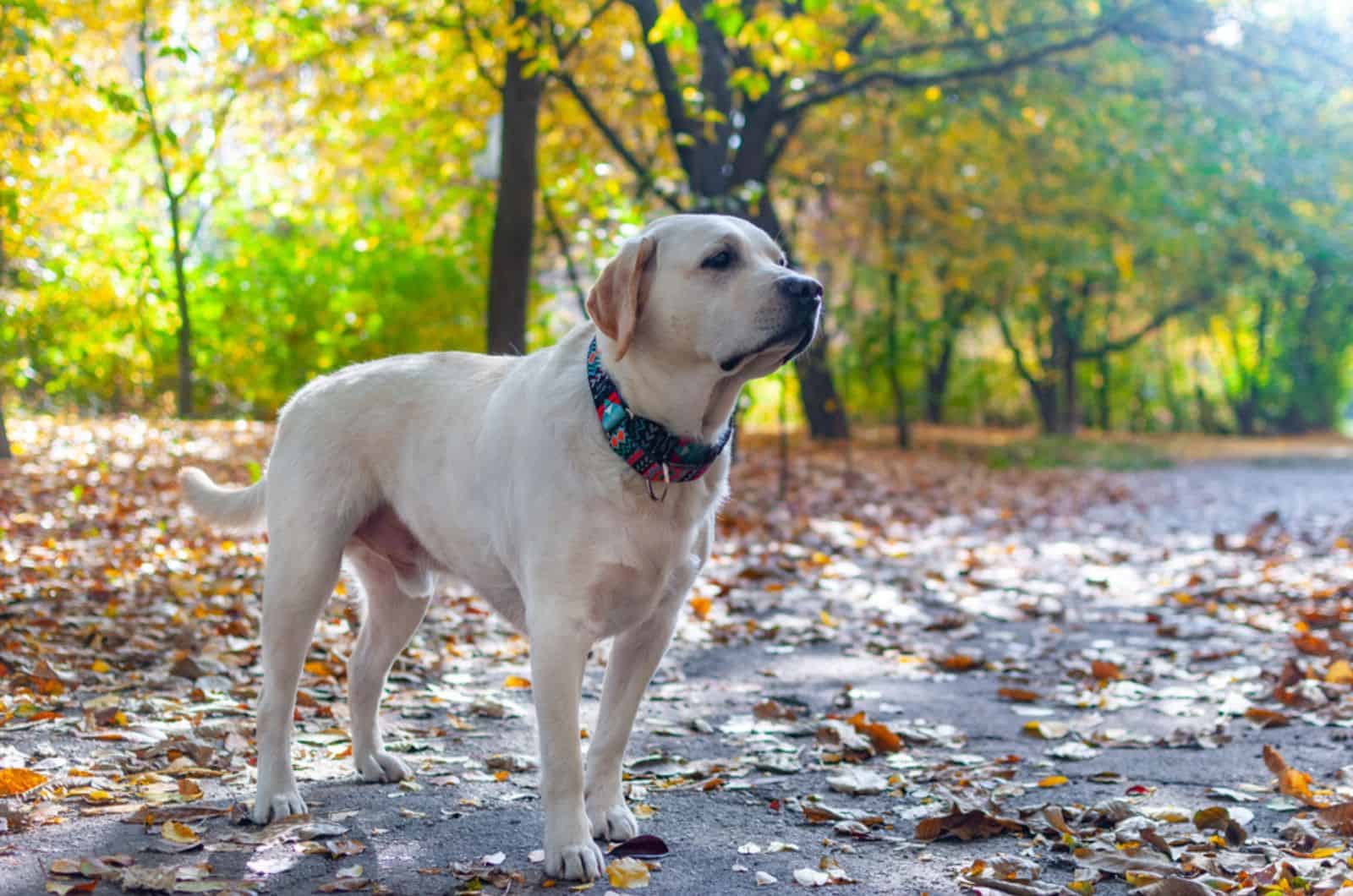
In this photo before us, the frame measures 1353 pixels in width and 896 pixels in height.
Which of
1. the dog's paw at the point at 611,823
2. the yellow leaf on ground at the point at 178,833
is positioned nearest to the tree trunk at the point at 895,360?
the dog's paw at the point at 611,823

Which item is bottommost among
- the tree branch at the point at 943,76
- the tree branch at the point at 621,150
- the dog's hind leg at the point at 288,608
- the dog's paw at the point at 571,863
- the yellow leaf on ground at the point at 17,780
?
the dog's paw at the point at 571,863

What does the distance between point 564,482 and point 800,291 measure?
74 cm

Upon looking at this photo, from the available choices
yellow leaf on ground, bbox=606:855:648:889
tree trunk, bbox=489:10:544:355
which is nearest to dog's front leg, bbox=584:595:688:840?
yellow leaf on ground, bbox=606:855:648:889

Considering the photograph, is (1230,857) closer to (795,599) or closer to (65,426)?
(795,599)

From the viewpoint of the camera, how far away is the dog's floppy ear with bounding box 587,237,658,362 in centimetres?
311

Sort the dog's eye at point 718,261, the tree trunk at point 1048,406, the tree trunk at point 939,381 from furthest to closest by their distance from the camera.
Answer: the tree trunk at point 1048,406
the tree trunk at point 939,381
the dog's eye at point 718,261

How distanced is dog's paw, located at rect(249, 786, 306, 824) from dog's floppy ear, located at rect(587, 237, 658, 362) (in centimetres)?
154

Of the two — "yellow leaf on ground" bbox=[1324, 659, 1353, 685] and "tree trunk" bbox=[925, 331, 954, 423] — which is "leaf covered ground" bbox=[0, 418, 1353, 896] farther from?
"tree trunk" bbox=[925, 331, 954, 423]

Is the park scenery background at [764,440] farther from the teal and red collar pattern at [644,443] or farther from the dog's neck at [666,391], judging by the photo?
the dog's neck at [666,391]

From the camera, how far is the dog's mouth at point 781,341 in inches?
123

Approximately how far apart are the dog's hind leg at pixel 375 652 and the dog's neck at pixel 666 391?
1.26 meters

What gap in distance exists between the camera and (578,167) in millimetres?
13750

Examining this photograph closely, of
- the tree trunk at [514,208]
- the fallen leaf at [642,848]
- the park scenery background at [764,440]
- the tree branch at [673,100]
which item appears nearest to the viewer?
the fallen leaf at [642,848]

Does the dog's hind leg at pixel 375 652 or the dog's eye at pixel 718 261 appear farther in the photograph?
the dog's hind leg at pixel 375 652
